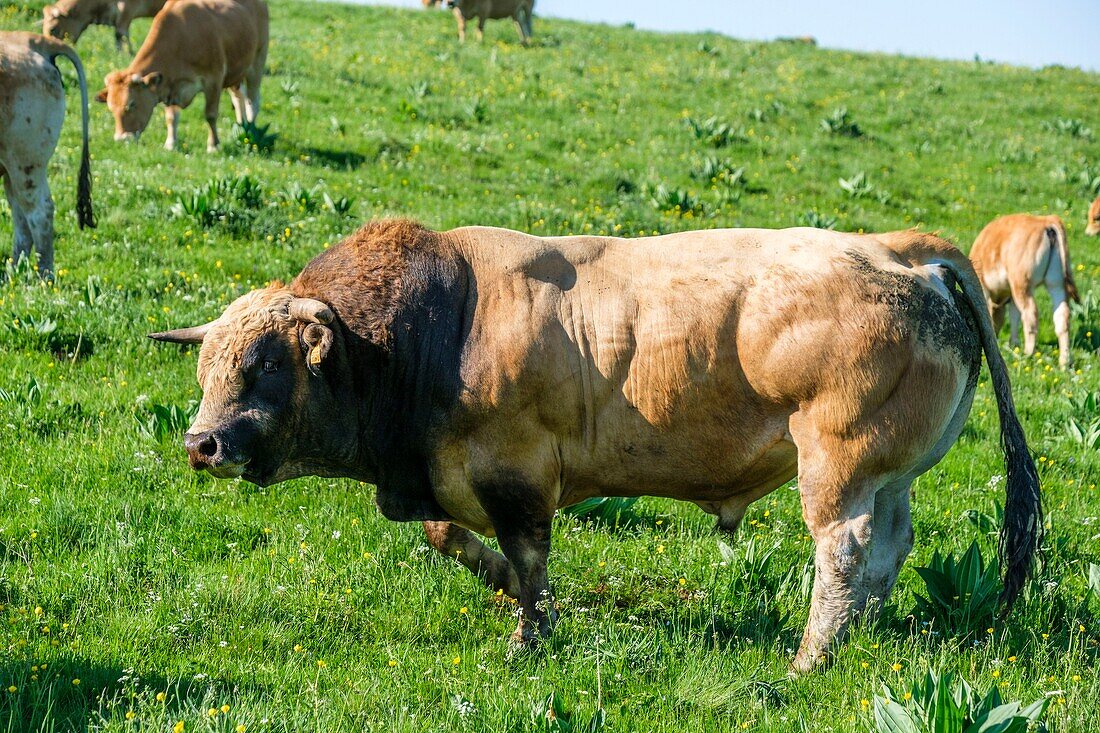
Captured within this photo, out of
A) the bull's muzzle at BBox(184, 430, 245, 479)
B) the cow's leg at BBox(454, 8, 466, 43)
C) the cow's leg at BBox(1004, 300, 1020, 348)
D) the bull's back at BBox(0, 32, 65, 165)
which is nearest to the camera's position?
the bull's muzzle at BBox(184, 430, 245, 479)

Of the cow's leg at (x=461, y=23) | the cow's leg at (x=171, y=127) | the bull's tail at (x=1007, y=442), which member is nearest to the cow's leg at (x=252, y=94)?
A: the cow's leg at (x=171, y=127)

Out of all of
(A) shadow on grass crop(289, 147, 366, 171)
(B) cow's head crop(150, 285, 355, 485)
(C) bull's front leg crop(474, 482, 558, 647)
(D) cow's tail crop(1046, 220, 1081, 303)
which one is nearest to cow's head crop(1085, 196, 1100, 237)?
(D) cow's tail crop(1046, 220, 1081, 303)

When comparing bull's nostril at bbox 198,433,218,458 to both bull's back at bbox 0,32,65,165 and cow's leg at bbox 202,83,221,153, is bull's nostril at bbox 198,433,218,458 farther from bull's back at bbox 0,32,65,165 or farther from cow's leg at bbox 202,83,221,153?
cow's leg at bbox 202,83,221,153

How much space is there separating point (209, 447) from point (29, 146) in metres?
6.56

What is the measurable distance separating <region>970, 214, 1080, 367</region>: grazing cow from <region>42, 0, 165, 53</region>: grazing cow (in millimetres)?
15570

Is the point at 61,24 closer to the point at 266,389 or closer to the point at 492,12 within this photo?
the point at 492,12

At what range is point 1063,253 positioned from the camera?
1277 cm

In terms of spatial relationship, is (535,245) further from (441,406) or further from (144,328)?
(144,328)

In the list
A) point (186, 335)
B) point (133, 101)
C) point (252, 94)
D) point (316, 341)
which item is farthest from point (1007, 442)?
point (252, 94)

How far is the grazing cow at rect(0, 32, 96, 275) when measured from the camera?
10.1 m

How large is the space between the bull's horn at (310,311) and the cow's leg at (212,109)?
1053 centimetres

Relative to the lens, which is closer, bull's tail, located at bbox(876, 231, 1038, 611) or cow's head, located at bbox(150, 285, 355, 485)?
cow's head, located at bbox(150, 285, 355, 485)

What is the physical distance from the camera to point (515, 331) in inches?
210

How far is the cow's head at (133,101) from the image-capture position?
15.0 metres
